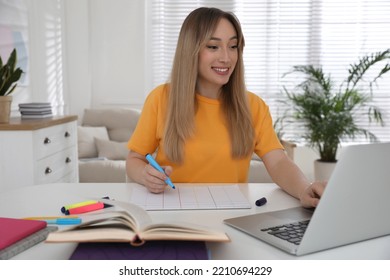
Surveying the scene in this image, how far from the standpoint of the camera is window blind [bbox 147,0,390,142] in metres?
5.37

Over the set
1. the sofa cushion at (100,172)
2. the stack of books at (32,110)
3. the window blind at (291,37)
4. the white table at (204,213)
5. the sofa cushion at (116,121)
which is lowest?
the sofa cushion at (100,172)

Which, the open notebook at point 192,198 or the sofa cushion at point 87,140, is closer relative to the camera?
the open notebook at point 192,198

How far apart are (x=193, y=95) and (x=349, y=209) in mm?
1046

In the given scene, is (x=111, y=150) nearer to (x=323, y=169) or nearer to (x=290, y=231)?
(x=323, y=169)

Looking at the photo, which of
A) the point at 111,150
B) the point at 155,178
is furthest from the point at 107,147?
the point at 155,178

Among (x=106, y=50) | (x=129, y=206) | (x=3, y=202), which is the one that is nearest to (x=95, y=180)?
(x=106, y=50)

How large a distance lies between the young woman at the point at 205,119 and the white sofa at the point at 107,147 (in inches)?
83.9

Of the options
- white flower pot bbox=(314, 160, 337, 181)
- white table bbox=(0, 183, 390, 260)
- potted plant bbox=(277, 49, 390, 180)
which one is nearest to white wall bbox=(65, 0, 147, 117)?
potted plant bbox=(277, 49, 390, 180)

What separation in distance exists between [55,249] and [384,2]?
208 inches

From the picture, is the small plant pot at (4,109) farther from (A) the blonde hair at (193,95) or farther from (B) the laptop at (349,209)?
(B) the laptop at (349,209)

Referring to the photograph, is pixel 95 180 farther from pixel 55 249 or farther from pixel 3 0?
pixel 55 249

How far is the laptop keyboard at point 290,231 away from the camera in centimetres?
100

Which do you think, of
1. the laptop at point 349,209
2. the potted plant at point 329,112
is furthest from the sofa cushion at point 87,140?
the laptop at point 349,209

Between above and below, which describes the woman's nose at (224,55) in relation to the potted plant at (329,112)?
above
